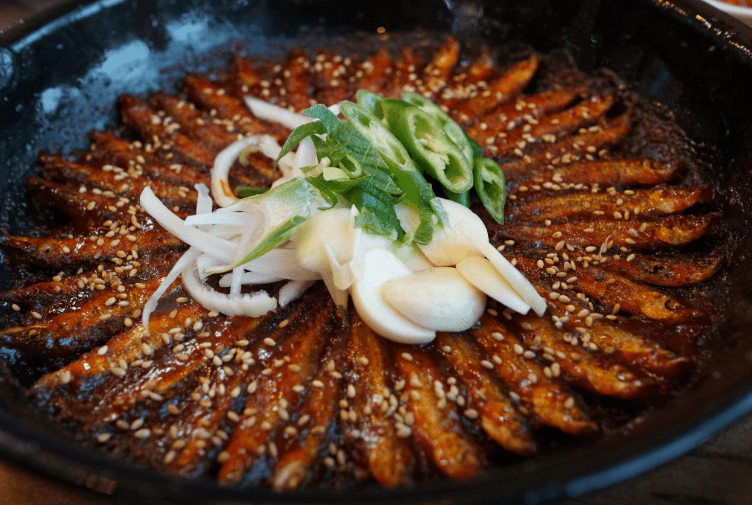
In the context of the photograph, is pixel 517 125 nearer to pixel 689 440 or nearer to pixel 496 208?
pixel 496 208

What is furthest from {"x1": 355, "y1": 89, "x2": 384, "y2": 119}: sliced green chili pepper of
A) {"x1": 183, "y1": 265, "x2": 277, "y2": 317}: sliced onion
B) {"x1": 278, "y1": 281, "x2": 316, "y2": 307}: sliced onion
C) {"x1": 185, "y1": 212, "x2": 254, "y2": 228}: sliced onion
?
{"x1": 183, "y1": 265, "x2": 277, "y2": 317}: sliced onion

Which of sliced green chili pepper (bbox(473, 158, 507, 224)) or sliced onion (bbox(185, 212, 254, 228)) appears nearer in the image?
sliced onion (bbox(185, 212, 254, 228))

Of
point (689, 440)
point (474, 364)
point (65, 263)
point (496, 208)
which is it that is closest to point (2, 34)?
point (65, 263)

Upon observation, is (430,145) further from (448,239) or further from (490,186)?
(448,239)

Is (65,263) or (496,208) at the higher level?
(496,208)

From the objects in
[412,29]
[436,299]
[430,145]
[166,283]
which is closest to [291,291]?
[166,283]

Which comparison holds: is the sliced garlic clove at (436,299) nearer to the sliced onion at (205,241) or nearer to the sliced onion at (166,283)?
the sliced onion at (205,241)

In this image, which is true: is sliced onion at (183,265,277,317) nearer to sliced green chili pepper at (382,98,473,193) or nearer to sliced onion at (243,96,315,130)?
sliced green chili pepper at (382,98,473,193)
